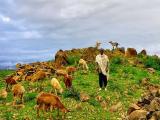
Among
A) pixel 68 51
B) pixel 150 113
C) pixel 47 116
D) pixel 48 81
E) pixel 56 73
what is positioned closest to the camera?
pixel 150 113

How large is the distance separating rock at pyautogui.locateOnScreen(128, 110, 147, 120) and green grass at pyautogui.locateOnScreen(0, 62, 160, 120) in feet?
7.81

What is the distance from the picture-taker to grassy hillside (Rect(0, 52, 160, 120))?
27.2m

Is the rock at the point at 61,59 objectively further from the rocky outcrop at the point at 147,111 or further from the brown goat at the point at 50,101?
the rocky outcrop at the point at 147,111

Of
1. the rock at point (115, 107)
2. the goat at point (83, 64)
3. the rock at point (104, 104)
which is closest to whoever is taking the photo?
the rock at point (115, 107)

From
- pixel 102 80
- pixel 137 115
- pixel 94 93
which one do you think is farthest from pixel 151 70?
pixel 137 115

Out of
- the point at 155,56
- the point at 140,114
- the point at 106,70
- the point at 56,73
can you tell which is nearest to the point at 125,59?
the point at 155,56

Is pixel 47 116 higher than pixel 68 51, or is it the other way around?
pixel 68 51

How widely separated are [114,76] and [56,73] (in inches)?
197

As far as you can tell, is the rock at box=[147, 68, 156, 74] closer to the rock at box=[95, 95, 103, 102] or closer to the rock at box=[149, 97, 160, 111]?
the rock at box=[95, 95, 103, 102]

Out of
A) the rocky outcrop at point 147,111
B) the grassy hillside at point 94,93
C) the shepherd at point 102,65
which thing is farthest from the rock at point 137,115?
the shepherd at point 102,65

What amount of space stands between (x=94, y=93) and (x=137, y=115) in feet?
31.2

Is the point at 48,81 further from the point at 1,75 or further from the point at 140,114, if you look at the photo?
the point at 140,114

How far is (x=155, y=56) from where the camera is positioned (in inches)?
2072

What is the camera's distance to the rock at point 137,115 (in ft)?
78.1
